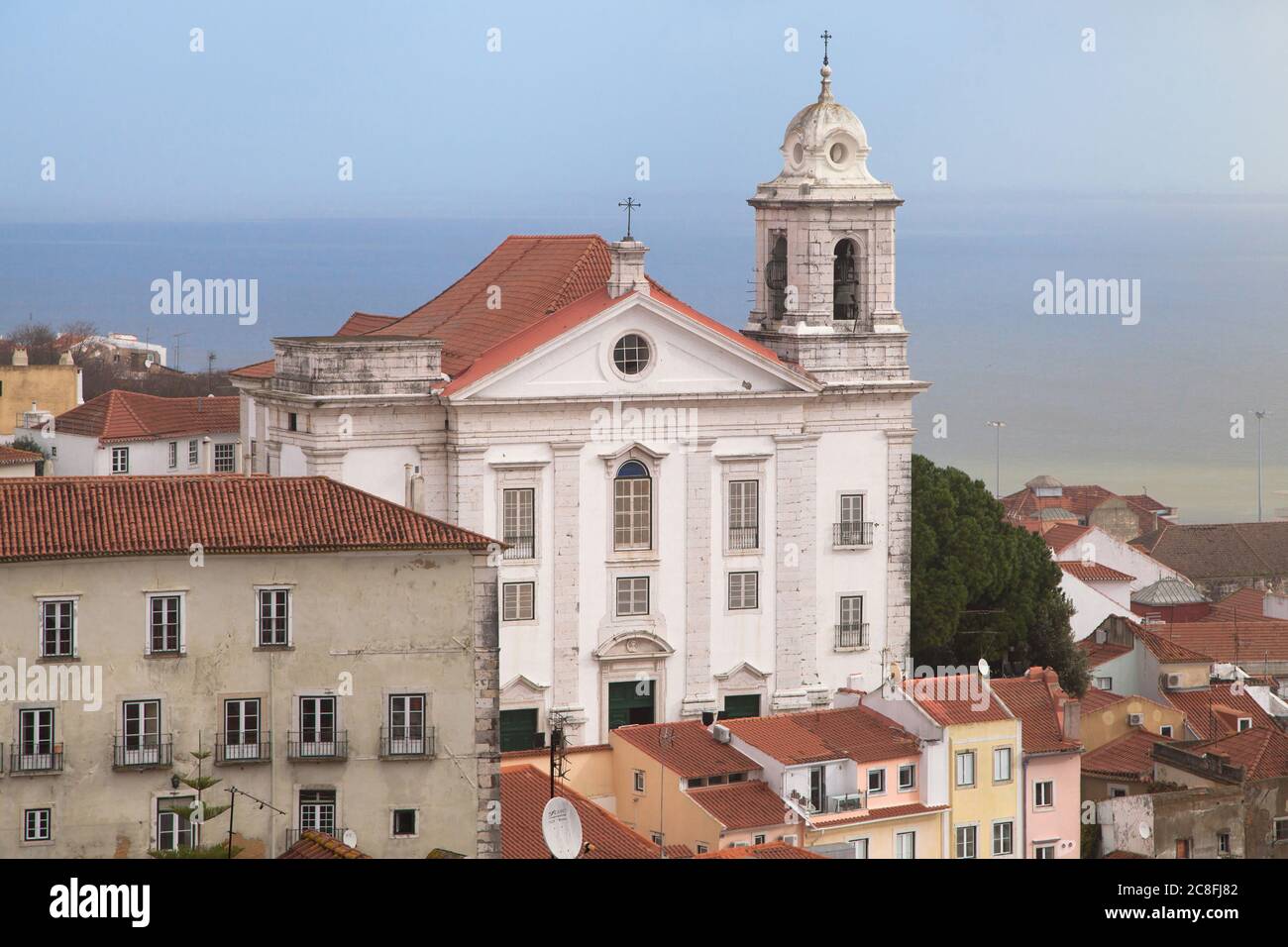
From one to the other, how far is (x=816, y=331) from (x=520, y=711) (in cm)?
854

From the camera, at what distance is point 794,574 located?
42.3 m

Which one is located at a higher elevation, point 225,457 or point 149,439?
point 149,439

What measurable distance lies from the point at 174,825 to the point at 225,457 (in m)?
30.2

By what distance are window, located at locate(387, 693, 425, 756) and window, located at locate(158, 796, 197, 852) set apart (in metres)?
2.52

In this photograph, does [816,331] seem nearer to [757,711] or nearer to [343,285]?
[757,711]

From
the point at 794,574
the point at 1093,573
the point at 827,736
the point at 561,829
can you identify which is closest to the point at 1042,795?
the point at 827,736

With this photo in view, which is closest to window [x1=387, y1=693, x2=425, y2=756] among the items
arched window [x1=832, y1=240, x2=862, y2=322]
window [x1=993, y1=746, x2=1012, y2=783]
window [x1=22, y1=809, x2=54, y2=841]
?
window [x1=22, y1=809, x2=54, y2=841]

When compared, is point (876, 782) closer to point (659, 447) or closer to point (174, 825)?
point (659, 447)

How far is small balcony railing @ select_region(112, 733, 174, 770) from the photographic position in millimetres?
27984

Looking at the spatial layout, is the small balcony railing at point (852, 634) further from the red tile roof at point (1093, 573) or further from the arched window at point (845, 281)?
the red tile roof at point (1093, 573)

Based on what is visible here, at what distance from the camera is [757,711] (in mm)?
42188

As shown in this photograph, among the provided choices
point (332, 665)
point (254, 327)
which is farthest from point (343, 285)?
point (332, 665)

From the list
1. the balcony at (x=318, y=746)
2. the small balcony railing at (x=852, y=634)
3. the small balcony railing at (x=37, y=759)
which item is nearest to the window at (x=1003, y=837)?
the small balcony railing at (x=852, y=634)
